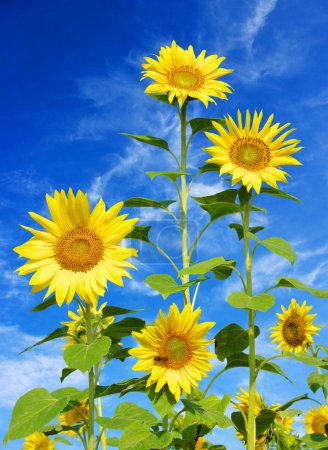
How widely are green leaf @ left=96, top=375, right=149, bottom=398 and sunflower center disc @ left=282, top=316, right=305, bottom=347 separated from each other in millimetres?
2368

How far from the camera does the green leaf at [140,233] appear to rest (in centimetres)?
385

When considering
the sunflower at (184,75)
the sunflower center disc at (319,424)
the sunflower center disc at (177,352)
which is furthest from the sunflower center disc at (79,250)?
the sunflower center disc at (319,424)

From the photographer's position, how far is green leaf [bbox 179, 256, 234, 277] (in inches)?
118

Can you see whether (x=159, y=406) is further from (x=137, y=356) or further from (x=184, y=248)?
(x=184, y=248)

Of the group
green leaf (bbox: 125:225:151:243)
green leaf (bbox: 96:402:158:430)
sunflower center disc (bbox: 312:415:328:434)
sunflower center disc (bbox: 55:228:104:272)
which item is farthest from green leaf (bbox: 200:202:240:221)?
sunflower center disc (bbox: 312:415:328:434)

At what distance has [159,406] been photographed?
Answer: 2914 millimetres

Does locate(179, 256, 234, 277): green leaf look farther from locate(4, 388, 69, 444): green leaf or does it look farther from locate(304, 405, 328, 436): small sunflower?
locate(304, 405, 328, 436): small sunflower

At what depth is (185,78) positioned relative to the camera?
14.1ft

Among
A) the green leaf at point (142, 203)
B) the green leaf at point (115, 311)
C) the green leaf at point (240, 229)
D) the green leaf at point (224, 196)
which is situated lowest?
the green leaf at point (115, 311)

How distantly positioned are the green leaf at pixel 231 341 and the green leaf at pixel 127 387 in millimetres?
568

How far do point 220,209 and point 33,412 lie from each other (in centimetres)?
166

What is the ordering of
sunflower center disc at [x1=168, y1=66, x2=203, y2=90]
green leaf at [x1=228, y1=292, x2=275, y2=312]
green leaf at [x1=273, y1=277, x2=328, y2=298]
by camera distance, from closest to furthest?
1. green leaf at [x1=228, y1=292, x2=275, y2=312]
2. green leaf at [x1=273, y1=277, x2=328, y2=298]
3. sunflower center disc at [x1=168, y1=66, x2=203, y2=90]

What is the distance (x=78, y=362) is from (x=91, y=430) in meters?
0.55

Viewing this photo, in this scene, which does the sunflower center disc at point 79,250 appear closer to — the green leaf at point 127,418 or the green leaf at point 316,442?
the green leaf at point 127,418
